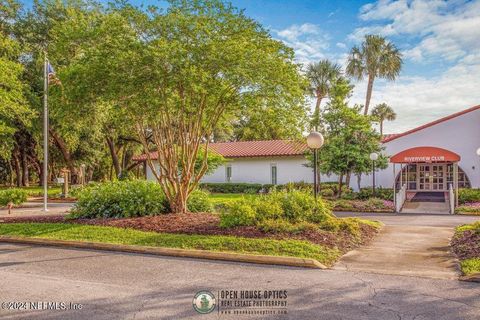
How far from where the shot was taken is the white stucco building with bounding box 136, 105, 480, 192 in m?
22.7

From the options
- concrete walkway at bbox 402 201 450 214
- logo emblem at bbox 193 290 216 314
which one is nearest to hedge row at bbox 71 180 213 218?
logo emblem at bbox 193 290 216 314

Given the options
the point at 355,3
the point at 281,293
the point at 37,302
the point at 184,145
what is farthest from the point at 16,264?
the point at 355,3

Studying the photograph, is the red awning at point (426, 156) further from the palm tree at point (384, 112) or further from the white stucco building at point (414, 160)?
the palm tree at point (384, 112)

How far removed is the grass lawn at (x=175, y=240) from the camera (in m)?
8.38

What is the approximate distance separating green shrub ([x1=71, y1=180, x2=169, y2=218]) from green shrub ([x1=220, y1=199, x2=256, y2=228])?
10.9 ft

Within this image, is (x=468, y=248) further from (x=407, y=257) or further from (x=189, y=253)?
(x=189, y=253)

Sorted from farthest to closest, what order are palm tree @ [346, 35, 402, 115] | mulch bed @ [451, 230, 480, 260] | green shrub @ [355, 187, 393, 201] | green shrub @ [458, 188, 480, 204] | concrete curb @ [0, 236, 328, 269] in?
1. palm tree @ [346, 35, 402, 115]
2. green shrub @ [355, 187, 393, 201]
3. green shrub @ [458, 188, 480, 204]
4. mulch bed @ [451, 230, 480, 260]
5. concrete curb @ [0, 236, 328, 269]

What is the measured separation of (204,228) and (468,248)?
247 inches

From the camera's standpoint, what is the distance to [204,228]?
1073 centimetres

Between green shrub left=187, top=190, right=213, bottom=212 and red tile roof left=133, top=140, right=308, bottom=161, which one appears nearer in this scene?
green shrub left=187, top=190, right=213, bottom=212

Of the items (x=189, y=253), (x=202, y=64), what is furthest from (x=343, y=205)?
(x=189, y=253)

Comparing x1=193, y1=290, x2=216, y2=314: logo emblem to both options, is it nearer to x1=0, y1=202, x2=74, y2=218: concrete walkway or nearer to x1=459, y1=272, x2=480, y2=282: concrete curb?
x1=459, y1=272, x2=480, y2=282: concrete curb

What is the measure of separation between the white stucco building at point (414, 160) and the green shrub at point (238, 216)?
1011 cm

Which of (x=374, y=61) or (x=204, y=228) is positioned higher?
(x=374, y=61)
